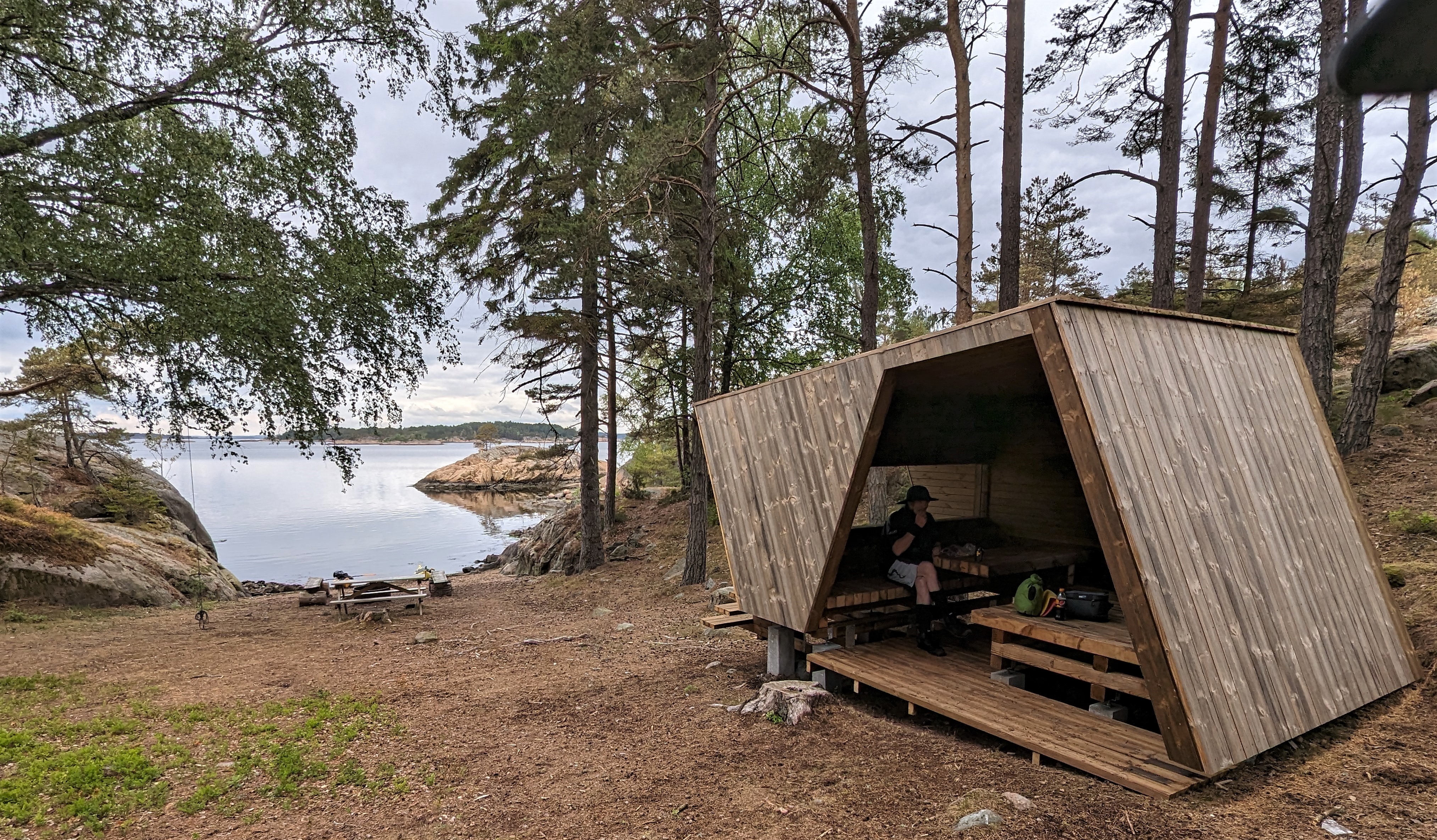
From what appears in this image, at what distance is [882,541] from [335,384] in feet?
27.1

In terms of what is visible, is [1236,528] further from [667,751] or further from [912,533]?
[667,751]

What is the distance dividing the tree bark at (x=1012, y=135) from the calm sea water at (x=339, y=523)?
1044 centimetres

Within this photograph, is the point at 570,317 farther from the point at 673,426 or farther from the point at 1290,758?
the point at 1290,758

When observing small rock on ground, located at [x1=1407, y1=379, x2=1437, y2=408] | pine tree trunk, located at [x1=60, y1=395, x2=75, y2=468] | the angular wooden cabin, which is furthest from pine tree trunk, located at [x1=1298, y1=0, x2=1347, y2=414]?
pine tree trunk, located at [x1=60, y1=395, x2=75, y2=468]

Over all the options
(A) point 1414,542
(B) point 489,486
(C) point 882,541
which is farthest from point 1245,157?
(B) point 489,486

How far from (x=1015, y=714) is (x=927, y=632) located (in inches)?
60.6

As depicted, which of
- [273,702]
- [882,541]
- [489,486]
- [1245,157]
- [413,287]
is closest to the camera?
[273,702]

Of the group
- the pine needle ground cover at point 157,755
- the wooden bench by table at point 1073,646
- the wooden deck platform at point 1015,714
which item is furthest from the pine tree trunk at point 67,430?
the wooden bench by table at point 1073,646

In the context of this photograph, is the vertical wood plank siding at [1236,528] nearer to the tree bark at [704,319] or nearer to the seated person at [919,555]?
the seated person at [919,555]

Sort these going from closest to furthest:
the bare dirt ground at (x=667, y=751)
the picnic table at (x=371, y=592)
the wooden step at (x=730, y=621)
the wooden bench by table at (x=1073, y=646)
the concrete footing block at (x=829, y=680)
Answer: the bare dirt ground at (x=667, y=751)
the wooden bench by table at (x=1073, y=646)
the concrete footing block at (x=829, y=680)
the wooden step at (x=730, y=621)
the picnic table at (x=371, y=592)

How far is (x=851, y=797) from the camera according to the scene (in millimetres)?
Answer: 3910

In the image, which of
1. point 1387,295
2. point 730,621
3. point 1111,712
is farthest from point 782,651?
point 1387,295

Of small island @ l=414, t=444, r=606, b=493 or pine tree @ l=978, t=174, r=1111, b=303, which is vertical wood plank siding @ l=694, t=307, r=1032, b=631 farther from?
small island @ l=414, t=444, r=606, b=493

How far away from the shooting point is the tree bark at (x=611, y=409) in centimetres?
1362
